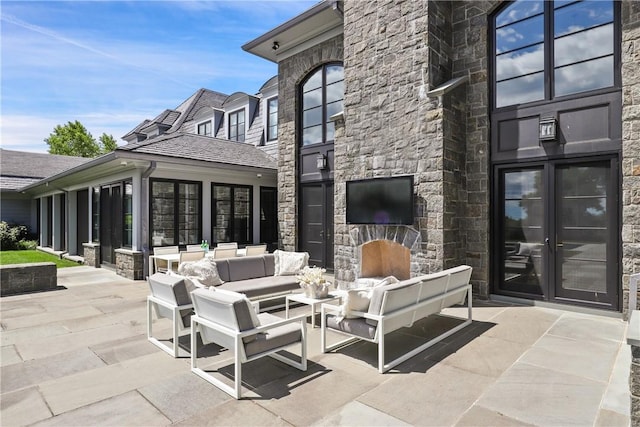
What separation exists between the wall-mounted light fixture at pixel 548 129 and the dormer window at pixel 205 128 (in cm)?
1222

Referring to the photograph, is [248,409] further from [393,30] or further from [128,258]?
[128,258]

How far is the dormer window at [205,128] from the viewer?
1478 centimetres

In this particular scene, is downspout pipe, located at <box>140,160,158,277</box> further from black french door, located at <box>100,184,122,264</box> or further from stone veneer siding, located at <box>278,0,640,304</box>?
stone veneer siding, located at <box>278,0,640,304</box>

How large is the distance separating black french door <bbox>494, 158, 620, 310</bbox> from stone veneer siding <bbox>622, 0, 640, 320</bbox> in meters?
0.24

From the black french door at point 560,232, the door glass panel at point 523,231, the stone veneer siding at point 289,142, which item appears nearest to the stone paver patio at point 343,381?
the black french door at point 560,232

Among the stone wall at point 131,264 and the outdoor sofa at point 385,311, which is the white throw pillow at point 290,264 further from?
the stone wall at point 131,264

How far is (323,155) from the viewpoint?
9.20 metres

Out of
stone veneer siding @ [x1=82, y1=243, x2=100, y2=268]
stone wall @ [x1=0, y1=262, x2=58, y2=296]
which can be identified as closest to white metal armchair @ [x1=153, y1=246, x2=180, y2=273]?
stone wall @ [x1=0, y1=262, x2=58, y2=296]

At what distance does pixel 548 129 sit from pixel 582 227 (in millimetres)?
1617

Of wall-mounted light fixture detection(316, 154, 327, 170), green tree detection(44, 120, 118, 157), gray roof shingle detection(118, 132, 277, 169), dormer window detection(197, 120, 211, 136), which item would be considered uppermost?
green tree detection(44, 120, 118, 157)

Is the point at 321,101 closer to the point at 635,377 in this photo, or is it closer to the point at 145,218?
the point at 145,218

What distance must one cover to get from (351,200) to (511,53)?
3.88 metres

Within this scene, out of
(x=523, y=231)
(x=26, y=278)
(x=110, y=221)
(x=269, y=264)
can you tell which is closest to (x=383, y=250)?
(x=269, y=264)

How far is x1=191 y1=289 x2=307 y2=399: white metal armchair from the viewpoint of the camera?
312cm
